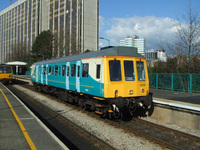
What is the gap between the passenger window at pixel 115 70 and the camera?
345 inches

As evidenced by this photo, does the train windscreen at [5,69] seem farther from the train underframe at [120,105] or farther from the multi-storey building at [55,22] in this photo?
the train underframe at [120,105]

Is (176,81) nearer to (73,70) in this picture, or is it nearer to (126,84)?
(73,70)

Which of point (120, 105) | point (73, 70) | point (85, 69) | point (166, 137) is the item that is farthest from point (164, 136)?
point (73, 70)

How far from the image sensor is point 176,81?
774 inches

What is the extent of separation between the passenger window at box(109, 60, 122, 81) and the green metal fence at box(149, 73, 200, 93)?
11.4 metres

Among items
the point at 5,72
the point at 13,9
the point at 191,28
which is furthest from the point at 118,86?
the point at 13,9

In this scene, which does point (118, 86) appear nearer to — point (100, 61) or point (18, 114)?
point (100, 61)

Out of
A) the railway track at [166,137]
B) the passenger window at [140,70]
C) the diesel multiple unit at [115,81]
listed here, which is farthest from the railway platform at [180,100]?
the passenger window at [140,70]

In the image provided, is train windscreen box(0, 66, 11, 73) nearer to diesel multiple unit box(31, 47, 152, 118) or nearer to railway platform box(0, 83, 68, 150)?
diesel multiple unit box(31, 47, 152, 118)

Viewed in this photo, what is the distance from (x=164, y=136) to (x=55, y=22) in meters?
81.7

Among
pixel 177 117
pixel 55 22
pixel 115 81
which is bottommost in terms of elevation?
pixel 177 117

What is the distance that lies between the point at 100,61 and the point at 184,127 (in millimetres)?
4494

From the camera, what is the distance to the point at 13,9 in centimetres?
11375

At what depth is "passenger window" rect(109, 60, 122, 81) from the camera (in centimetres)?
876
